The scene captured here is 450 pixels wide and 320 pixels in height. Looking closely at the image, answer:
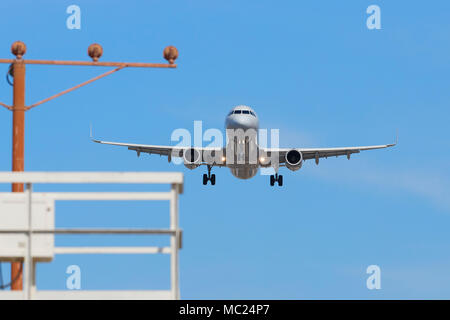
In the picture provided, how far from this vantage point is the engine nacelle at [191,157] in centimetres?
7244

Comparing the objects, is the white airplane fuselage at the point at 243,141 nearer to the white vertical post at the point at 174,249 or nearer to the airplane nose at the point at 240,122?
the airplane nose at the point at 240,122

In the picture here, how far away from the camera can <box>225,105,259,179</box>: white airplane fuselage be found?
67.6 m

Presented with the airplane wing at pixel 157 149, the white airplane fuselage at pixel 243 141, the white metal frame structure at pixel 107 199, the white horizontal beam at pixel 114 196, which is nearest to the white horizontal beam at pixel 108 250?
the white metal frame structure at pixel 107 199

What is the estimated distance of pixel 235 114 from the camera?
69375 millimetres

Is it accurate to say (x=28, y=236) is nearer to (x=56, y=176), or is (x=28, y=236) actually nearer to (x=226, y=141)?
(x=56, y=176)

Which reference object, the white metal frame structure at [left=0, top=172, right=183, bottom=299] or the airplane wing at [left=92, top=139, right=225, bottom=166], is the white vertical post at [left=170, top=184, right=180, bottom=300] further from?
the airplane wing at [left=92, top=139, right=225, bottom=166]

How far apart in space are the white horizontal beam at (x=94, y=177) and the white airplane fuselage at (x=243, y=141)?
46404mm

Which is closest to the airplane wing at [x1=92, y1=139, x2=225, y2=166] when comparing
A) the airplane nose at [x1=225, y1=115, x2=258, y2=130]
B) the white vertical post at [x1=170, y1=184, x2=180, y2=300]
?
the airplane nose at [x1=225, y1=115, x2=258, y2=130]

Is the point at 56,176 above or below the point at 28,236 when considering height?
above

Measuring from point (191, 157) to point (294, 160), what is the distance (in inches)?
315

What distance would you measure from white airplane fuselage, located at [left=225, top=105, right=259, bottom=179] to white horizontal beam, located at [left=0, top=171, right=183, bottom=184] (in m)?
46.4
